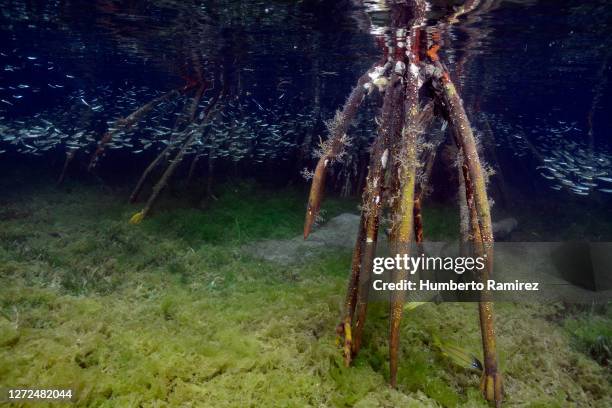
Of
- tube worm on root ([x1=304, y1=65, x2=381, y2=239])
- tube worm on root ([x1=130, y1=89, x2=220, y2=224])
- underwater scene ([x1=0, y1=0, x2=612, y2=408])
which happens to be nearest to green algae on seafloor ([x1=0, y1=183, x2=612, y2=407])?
underwater scene ([x1=0, y1=0, x2=612, y2=408])

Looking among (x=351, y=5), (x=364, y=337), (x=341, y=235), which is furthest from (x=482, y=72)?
(x=364, y=337)

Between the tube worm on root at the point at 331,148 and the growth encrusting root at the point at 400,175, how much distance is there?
0.04 feet

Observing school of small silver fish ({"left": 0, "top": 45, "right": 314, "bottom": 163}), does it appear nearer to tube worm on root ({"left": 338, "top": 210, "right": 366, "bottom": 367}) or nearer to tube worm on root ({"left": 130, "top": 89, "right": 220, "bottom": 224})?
tube worm on root ({"left": 130, "top": 89, "right": 220, "bottom": 224})

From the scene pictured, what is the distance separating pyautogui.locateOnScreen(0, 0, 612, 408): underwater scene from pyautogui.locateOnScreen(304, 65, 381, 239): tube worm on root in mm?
30

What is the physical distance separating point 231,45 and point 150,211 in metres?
7.82

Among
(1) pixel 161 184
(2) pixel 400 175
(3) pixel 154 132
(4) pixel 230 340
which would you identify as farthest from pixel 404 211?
(3) pixel 154 132

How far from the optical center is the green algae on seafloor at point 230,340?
12.5 ft

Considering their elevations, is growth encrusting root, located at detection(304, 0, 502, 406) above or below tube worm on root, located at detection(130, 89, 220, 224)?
above

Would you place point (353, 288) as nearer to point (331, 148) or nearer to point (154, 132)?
point (331, 148)

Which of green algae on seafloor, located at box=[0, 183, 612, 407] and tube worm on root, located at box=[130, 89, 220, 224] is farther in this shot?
tube worm on root, located at box=[130, 89, 220, 224]

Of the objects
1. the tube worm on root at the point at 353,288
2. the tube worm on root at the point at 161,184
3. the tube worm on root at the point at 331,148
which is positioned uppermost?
the tube worm on root at the point at 331,148

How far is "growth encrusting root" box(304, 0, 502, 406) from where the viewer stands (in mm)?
3828

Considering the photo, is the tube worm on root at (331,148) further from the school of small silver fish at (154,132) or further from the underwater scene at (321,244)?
the school of small silver fish at (154,132)

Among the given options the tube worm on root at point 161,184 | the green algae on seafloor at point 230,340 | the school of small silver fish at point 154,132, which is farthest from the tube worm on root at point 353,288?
the school of small silver fish at point 154,132
